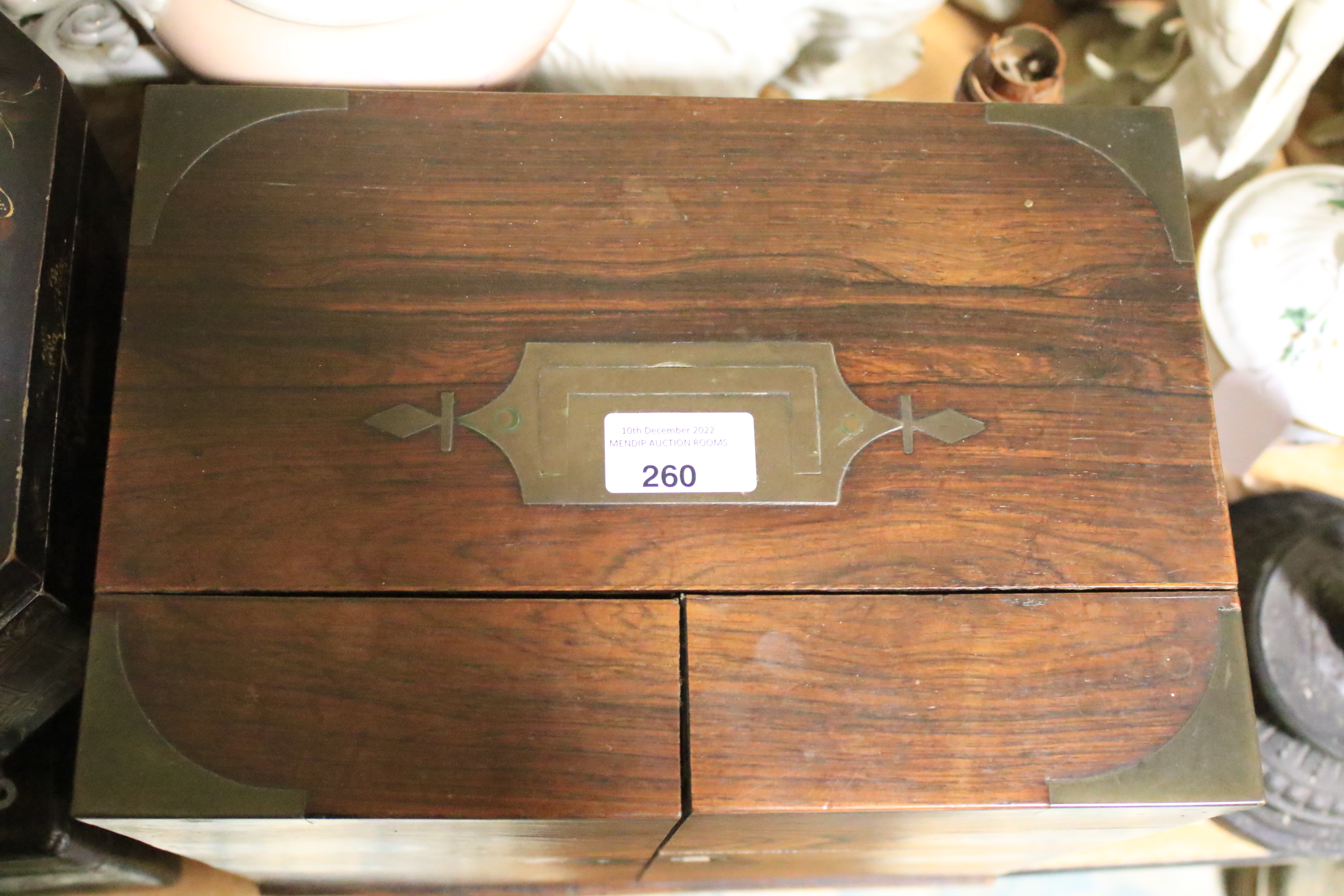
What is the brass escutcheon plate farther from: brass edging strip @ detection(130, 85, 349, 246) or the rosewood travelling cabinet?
brass edging strip @ detection(130, 85, 349, 246)

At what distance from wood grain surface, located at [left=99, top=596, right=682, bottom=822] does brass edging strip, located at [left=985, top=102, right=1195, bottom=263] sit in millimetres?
452

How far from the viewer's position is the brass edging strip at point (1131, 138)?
0.72 metres

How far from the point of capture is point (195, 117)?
0.69 meters

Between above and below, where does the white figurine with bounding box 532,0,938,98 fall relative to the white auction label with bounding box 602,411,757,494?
above

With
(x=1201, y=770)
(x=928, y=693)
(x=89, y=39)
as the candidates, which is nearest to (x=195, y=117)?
(x=89, y=39)

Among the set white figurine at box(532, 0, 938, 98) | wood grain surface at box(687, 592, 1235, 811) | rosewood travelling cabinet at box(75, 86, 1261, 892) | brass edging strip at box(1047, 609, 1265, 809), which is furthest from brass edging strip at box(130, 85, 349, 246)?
brass edging strip at box(1047, 609, 1265, 809)

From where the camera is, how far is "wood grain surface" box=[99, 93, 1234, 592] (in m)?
0.63

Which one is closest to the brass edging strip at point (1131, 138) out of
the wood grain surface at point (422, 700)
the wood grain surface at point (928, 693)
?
the wood grain surface at point (928, 693)

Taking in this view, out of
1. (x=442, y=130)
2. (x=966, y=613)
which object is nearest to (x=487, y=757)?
(x=966, y=613)

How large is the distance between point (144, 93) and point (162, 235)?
228 mm

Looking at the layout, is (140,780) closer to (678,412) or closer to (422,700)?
(422,700)

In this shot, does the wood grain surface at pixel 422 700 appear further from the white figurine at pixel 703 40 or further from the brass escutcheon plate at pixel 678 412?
the white figurine at pixel 703 40

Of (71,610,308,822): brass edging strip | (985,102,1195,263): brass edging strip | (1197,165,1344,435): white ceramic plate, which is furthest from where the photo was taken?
(1197,165,1344,435): white ceramic plate

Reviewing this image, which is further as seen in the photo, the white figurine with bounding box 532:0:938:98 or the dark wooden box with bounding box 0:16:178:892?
the white figurine with bounding box 532:0:938:98
